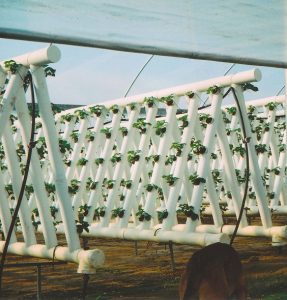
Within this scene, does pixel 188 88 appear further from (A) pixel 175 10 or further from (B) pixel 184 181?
(A) pixel 175 10

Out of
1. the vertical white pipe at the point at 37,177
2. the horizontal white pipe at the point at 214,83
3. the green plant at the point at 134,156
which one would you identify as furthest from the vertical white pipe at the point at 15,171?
the green plant at the point at 134,156

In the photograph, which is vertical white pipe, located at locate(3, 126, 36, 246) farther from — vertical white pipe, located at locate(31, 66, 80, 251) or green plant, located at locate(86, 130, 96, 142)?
green plant, located at locate(86, 130, 96, 142)

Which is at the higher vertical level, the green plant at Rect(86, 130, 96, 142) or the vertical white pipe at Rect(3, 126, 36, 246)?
the green plant at Rect(86, 130, 96, 142)

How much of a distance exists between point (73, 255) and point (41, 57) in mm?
1732

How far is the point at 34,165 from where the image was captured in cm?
532

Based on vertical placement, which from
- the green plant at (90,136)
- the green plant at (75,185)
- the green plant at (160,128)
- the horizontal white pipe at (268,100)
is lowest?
the green plant at (75,185)

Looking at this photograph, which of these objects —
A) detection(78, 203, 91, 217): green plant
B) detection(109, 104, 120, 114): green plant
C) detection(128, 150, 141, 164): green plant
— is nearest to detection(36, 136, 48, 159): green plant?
detection(78, 203, 91, 217): green plant

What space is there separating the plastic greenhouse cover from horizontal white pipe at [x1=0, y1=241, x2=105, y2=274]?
86.1 inches

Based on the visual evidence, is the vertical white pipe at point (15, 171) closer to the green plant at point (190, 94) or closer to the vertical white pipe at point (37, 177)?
the vertical white pipe at point (37, 177)

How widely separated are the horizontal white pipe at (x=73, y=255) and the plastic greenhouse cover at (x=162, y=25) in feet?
7.17

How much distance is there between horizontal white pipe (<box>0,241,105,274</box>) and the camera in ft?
16.3

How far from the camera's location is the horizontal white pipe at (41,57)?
16.5ft

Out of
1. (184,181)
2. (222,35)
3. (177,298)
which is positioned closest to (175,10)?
(222,35)

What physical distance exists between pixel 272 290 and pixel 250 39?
2366mm
